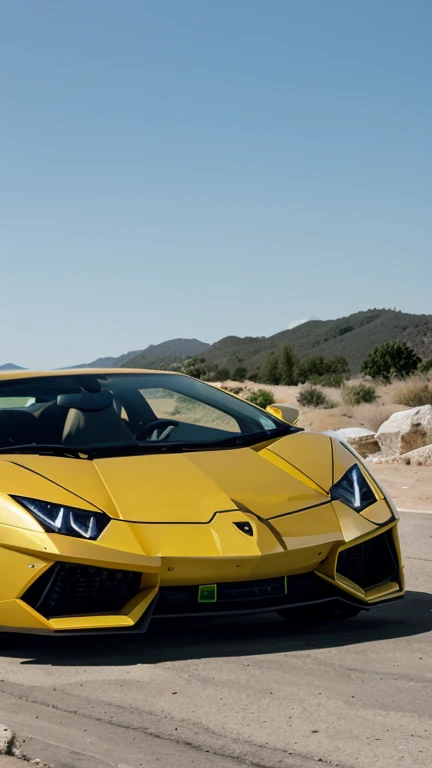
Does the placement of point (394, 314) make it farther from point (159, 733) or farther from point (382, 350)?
point (159, 733)

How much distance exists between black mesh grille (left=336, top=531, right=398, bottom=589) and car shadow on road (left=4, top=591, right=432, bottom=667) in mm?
264

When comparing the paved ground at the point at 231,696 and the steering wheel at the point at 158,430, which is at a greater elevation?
the steering wheel at the point at 158,430

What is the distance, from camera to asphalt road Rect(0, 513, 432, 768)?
339 cm

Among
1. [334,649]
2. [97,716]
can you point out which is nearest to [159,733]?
[97,716]

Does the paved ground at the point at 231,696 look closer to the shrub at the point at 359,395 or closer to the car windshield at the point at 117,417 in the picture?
the car windshield at the point at 117,417

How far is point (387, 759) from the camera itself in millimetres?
3264

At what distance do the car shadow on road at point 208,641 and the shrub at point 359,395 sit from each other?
28.3 meters

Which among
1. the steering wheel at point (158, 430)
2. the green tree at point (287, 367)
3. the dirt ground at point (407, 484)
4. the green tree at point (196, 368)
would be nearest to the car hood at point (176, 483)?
the steering wheel at point (158, 430)

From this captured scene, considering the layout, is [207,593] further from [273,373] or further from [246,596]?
[273,373]

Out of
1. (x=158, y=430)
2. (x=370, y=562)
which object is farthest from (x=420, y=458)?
(x=370, y=562)

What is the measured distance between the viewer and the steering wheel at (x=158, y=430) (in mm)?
5852

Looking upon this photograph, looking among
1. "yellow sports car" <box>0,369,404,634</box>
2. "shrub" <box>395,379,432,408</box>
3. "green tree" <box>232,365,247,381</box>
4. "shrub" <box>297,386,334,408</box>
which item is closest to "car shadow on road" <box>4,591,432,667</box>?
"yellow sports car" <box>0,369,404,634</box>

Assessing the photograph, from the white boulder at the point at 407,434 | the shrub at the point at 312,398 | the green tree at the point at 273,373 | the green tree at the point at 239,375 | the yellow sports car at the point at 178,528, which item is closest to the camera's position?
the yellow sports car at the point at 178,528

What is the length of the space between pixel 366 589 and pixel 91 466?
4.72 feet
